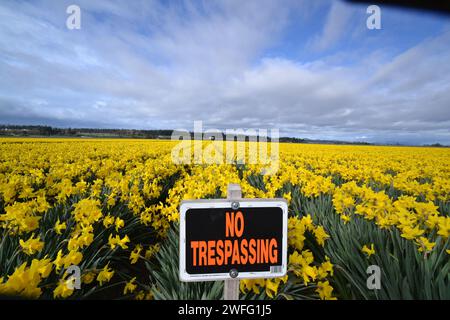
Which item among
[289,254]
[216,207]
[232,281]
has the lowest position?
[289,254]

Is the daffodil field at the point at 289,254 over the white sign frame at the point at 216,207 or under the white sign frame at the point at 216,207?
under

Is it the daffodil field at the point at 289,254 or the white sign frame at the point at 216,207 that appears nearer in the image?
the white sign frame at the point at 216,207

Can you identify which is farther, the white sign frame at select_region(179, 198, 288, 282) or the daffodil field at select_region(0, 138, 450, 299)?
the daffodil field at select_region(0, 138, 450, 299)

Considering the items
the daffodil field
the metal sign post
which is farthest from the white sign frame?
the daffodil field

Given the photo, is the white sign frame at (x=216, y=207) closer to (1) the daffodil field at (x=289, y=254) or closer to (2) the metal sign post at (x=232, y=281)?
(2) the metal sign post at (x=232, y=281)

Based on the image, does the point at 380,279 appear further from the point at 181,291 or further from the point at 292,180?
the point at 292,180

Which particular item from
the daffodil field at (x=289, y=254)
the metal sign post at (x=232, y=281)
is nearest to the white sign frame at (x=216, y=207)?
the metal sign post at (x=232, y=281)

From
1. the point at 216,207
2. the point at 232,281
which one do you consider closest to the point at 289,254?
the point at 232,281

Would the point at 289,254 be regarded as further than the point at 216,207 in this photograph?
Yes

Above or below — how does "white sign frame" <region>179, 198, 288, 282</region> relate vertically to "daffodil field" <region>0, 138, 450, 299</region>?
above

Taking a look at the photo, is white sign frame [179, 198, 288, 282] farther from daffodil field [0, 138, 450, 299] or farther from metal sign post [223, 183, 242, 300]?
daffodil field [0, 138, 450, 299]

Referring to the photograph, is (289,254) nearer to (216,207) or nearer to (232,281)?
(232,281)

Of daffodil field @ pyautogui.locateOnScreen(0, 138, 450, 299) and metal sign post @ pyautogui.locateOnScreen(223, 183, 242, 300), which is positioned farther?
daffodil field @ pyautogui.locateOnScreen(0, 138, 450, 299)
